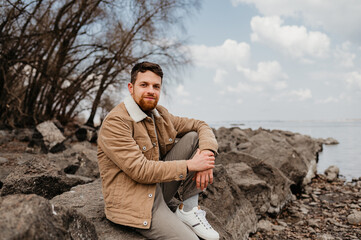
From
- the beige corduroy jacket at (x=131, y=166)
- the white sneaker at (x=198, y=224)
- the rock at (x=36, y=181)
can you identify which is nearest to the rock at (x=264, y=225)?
the white sneaker at (x=198, y=224)

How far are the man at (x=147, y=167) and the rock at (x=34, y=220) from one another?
1.93ft

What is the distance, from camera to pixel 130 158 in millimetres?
2410

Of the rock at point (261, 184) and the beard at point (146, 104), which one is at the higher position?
the beard at point (146, 104)

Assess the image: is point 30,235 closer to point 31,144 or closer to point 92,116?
point 31,144

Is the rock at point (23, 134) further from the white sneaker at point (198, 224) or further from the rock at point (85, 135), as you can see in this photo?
the white sneaker at point (198, 224)

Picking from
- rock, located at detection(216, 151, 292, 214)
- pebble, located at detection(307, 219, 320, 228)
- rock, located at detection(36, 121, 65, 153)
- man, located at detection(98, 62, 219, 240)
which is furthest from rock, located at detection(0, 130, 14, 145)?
pebble, located at detection(307, 219, 320, 228)

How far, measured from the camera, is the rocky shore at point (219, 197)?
1713 mm

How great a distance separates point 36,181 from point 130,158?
1814 mm

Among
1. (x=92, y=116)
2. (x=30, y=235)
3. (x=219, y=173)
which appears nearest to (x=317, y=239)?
(x=219, y=173)

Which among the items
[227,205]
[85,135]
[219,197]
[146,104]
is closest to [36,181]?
[146,104]

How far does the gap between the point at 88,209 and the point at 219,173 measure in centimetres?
198

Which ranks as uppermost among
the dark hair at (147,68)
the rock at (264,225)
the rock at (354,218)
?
the dark hair at (147,68)

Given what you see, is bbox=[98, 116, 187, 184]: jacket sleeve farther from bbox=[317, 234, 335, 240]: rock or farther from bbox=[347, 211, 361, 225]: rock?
bbox=[347, 211, 361, 225]: rock

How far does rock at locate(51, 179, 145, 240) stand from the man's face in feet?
3.62
